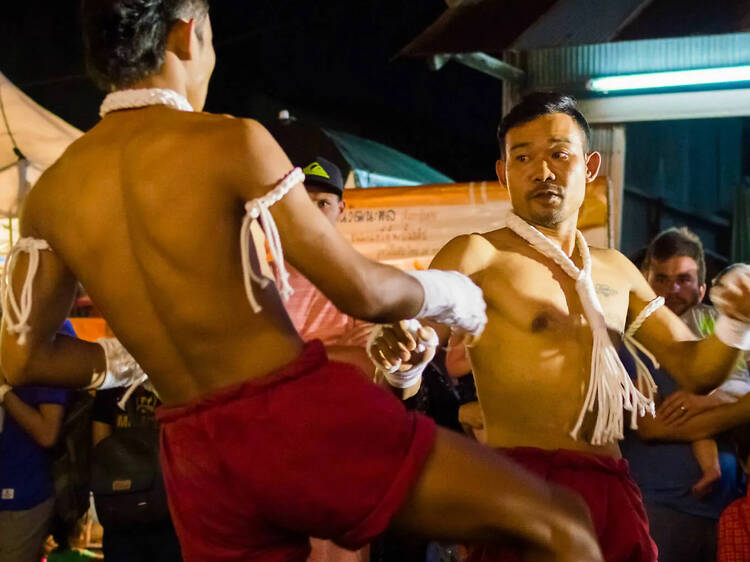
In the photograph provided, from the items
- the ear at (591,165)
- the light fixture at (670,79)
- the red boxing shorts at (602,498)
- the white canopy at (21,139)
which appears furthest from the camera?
the white canopy at (21,139)

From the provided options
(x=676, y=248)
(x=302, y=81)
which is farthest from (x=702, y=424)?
(x=302, y=81)

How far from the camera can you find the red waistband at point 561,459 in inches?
102

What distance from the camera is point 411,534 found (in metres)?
1.91

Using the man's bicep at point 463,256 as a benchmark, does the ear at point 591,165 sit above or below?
above

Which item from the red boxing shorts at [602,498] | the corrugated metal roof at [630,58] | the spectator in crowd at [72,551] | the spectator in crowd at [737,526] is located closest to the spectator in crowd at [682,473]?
the spectator in crowd at [737,526]

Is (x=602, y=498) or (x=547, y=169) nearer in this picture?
(x=602, y=498)

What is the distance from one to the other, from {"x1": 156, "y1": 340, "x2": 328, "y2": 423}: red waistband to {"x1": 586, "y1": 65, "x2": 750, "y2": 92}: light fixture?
4.77 meters

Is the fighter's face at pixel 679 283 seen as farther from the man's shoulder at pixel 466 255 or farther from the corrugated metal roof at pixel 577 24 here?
the man's shoulder at pixel 466 255

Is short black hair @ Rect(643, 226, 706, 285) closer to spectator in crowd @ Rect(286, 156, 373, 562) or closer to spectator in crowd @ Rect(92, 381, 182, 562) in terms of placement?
spectator in crowd @ Rect(286, 156, 373, 562)

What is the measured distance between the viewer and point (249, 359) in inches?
75.5

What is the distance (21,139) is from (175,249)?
5635mm

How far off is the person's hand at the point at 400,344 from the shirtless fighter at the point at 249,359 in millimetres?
353

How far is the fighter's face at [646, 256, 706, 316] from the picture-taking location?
14.3 ft

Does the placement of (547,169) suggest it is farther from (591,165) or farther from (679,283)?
(679,283)
